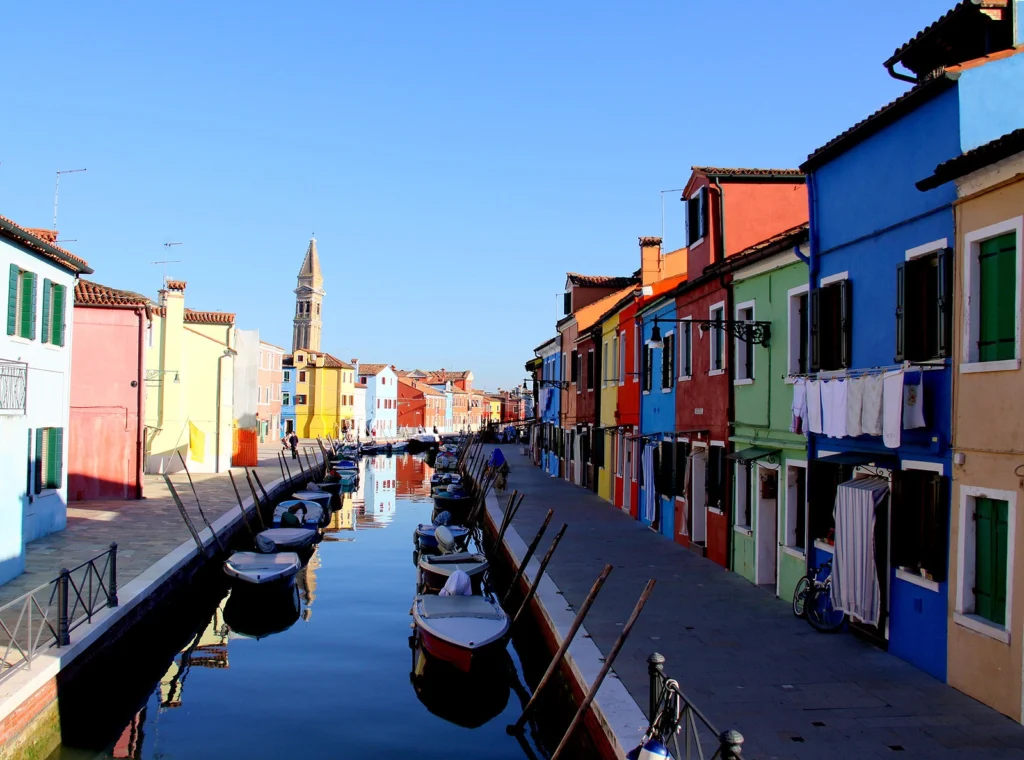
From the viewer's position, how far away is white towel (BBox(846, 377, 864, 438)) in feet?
37.4

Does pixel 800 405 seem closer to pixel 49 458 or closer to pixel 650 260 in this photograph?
pixel 650 260

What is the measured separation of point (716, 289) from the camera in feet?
59.5

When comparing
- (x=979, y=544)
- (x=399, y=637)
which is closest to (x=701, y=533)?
(x=399, y=637)

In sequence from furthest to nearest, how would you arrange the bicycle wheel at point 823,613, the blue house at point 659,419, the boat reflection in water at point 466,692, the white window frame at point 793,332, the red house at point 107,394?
the red house at point 107,394 → the blue house at point 659,419 → the white window frame at point 793,332 → the boat reflection in water at point 466,692 → the bicycle wheel at point 823,613

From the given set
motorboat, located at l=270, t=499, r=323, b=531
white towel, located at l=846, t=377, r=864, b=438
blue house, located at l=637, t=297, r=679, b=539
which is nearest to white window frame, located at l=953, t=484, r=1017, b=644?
white towel, located at l=846, t=377, r=864, b=438

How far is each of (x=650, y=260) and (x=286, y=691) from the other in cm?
1738

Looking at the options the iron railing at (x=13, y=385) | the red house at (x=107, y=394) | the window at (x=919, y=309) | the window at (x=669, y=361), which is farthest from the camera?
the red house at (x=107, y=394)

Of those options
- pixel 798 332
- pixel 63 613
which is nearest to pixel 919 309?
pixel 798 332

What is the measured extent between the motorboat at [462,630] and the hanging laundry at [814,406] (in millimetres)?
5486

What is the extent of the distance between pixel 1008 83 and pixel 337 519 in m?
32.6

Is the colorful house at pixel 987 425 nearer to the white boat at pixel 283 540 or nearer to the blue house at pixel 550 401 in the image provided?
A: the white boat at pixel 283 540

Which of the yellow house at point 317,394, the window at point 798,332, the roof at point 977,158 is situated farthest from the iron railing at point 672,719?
the yellow house at point 317,394

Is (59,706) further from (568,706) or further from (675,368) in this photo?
(675,368)

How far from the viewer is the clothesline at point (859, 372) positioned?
34.0 ft
